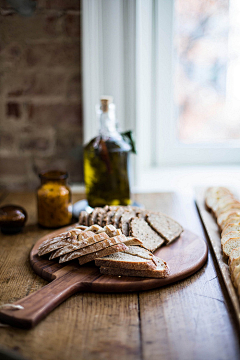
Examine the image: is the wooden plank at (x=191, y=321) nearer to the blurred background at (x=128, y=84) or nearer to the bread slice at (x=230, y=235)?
the bread slice at (x=230, y=235)

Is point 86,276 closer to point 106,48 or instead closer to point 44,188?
point 44,188

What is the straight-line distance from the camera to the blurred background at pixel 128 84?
1787 millimetres

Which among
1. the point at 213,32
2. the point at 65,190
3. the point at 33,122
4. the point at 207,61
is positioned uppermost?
the point at 213,32

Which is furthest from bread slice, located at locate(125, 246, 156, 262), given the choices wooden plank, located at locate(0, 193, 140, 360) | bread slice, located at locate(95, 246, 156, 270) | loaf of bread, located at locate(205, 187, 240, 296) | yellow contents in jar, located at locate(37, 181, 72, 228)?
yellow contents in jar, located at locate(37, 181, 72, 228)

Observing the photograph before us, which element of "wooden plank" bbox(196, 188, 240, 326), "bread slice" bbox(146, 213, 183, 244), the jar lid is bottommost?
"wooden plank" bbox(196, 188, 240, 326)

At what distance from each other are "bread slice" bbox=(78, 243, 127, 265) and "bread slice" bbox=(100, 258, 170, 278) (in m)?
0.04

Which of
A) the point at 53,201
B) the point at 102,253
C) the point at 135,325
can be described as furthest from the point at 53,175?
the point at 135,325

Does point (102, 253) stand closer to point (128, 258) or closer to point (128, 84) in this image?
point (128, 258)

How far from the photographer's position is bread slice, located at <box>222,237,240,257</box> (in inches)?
39.9

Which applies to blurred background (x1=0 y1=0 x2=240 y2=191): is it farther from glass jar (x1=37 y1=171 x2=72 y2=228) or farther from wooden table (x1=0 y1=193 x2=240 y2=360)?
wooden table (x1=0 y1=193 x2=240 y2=360)

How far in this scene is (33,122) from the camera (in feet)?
6.24

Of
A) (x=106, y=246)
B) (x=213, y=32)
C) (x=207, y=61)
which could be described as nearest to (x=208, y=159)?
(x=207, y=61)

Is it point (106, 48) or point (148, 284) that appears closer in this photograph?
point (148, 284)

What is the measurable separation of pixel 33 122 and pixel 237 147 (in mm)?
1296
